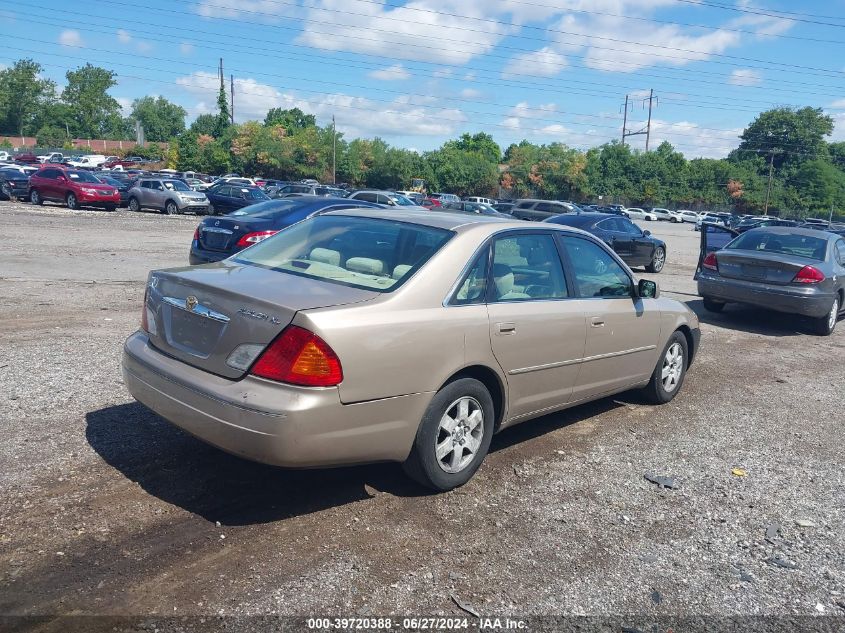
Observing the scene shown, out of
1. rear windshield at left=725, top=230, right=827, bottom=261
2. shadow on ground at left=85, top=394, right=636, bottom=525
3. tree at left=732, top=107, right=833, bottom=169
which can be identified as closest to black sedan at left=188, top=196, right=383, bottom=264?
shadow on ground at left=85, top=394, right=636, bottom=525

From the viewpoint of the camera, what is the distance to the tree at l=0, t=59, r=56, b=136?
4577 inches

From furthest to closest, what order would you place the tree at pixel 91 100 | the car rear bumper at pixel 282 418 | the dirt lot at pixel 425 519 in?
the tree at pixel 91 100 < the car rear bumper at pixel 282 418 < the dirt lot at pixel 425 519

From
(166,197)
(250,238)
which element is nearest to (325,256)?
(250,238)

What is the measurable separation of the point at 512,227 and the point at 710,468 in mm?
2231

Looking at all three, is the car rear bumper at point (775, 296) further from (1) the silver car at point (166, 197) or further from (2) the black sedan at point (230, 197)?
(1) the silver car at point (166, 197)

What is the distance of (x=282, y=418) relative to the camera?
3453 mm

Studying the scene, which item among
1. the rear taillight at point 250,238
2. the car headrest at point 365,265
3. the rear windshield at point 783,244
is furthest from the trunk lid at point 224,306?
the rear windshield at point 783,244

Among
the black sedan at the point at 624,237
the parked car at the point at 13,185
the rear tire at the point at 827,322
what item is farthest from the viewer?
the parked car at the point at 13,185

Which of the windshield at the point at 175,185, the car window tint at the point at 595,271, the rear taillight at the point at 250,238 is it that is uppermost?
the windshield at the point at 175,185

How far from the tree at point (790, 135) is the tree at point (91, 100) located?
109m

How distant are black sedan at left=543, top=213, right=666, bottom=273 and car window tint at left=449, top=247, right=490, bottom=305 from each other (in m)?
13.9

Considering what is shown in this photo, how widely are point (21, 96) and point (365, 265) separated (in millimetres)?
135946

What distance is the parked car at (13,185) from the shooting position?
31.2 meters

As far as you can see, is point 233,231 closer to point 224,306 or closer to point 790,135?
point 224,306
